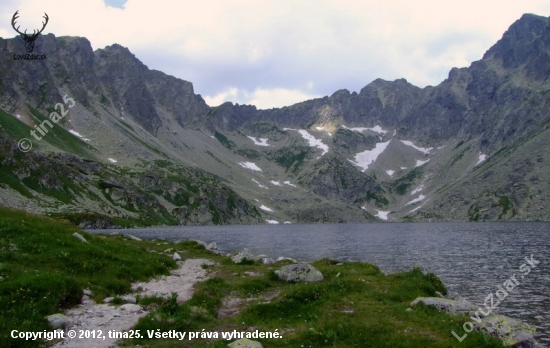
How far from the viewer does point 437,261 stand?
56062 millimetres

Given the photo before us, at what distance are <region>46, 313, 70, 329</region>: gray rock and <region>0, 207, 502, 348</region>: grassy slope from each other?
36cm

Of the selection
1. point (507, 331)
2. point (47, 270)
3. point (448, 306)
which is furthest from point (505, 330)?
point (47, 270)

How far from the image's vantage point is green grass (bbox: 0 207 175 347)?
13.4m

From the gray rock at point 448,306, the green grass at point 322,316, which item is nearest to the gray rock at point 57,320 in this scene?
the green grass at point 322,316

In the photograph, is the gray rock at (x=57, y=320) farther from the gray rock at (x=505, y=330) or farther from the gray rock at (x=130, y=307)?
the gray rock at (x=505, y=330)

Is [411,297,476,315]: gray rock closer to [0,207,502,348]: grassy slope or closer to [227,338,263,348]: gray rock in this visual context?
[0,207,502,348]: grassy slope

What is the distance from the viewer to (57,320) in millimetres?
13641

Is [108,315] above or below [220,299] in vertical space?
above

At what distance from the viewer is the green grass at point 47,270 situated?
528 inches

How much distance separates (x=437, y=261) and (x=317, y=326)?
161 feet

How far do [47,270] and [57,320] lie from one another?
16.8 ft

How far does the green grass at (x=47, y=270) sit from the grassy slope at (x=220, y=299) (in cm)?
5

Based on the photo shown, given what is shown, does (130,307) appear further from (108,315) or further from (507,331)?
(507,331)

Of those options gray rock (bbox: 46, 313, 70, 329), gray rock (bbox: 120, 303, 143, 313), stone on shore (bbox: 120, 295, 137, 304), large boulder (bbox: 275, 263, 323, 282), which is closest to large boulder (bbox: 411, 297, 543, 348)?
large boulder (bbox: 275, 263, 323, 282)
